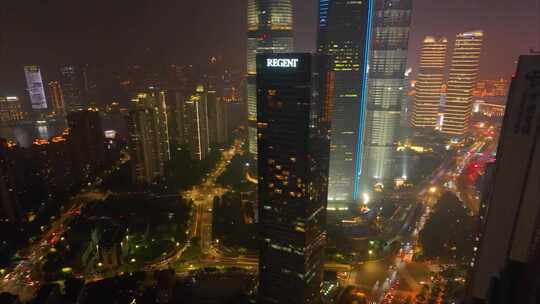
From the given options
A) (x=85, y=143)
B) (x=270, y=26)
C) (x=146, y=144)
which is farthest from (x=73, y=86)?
(x=270, y=26)

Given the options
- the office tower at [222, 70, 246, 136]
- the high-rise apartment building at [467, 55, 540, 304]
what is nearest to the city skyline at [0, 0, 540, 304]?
the high-rise apartment building at [467, 55, 540, 304]

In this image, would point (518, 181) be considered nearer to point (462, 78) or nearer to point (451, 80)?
point (462, 78)

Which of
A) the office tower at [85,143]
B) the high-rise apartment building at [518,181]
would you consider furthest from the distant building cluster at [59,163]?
the high-rise apartment building at [518,181]

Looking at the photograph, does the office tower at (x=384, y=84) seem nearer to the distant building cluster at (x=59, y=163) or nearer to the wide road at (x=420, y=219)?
the wide road at (x=420, y=219)

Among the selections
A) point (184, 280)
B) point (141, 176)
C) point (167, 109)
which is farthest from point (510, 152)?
point (167, 109)

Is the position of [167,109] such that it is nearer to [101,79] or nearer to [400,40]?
[101,79]

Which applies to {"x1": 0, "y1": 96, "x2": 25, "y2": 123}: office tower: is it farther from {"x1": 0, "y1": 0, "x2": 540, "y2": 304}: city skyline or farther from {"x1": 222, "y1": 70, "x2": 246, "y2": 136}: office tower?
{"x1": 222, "y1": 70, "x2": 246, "y2": 136}: office tower
